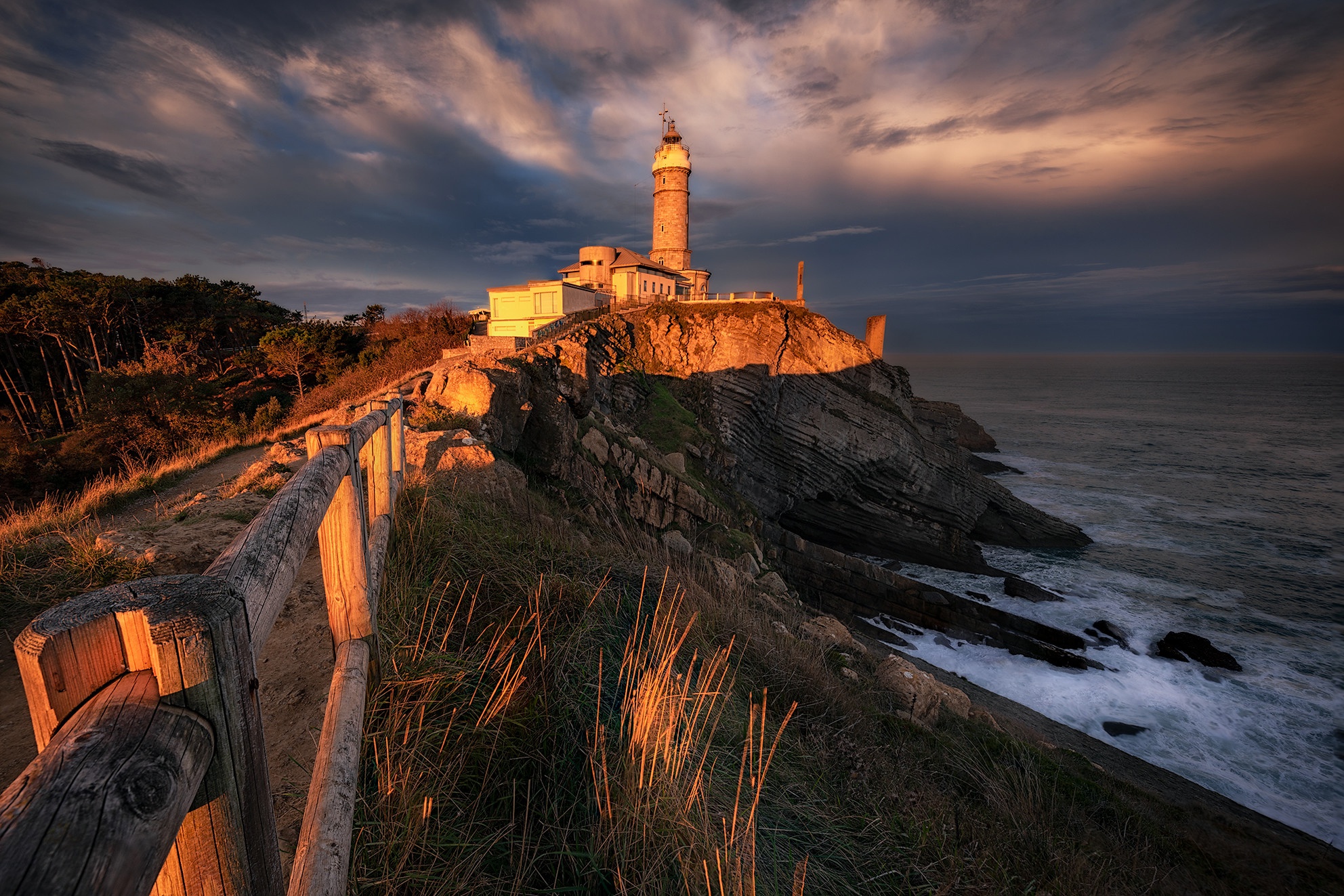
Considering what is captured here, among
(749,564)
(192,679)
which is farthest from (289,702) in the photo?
(749,564)

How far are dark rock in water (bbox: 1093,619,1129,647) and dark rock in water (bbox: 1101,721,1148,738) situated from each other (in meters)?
4.67

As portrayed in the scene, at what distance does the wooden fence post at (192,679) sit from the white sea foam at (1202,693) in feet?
54.5

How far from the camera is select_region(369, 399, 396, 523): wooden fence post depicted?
412cm

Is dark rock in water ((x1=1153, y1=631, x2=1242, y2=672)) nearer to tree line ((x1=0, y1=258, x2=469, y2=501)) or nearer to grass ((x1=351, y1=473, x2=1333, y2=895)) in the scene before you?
grass ((x1=351, y1=473, x2=1333, y2=895))

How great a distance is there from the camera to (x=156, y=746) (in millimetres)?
855

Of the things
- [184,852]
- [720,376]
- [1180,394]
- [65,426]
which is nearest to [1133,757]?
[184,852]

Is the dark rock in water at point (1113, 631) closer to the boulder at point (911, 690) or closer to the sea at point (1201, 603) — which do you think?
the sea at point (1201, 603)

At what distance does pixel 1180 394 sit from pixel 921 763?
137 m

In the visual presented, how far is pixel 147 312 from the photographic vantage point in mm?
29781

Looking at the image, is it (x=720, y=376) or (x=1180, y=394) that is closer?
(x=720, y=376)

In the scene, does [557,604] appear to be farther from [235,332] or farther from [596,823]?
[235,332]

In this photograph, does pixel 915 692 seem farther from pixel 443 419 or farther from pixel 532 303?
pixel 532 303

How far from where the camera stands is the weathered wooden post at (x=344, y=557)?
2.62 meters

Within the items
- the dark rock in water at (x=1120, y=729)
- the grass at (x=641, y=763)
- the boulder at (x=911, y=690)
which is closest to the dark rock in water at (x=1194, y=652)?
the dark rock in water at (x=1120, y=729)
